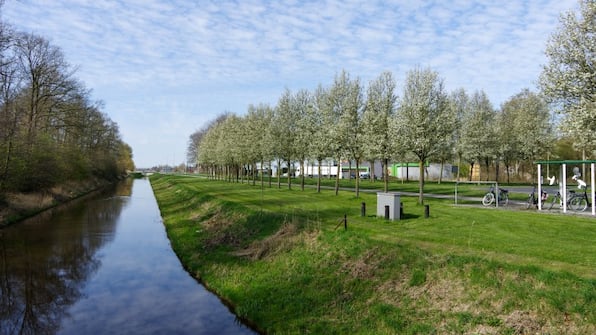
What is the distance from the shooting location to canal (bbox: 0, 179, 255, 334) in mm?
12914

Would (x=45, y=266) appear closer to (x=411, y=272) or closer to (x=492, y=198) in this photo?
(x=411, y=272)

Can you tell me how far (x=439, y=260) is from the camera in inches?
492

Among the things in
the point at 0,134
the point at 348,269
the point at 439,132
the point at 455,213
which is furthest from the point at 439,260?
the point at 0,134

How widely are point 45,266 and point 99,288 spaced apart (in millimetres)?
4585

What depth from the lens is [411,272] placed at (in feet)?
41.2

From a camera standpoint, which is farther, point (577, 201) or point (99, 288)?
point (577, 201)

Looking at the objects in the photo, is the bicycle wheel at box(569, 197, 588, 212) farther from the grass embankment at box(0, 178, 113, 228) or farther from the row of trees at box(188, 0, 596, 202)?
the grass embankment at box(0, 178, 113, 228)

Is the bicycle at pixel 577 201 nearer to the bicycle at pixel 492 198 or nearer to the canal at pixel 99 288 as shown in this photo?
the bicycle at pixel 492 198

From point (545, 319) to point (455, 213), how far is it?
43.3 feet

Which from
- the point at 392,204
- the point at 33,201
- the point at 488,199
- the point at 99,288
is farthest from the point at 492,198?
the point at 33,201

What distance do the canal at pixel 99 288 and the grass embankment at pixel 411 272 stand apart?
124 centimetres

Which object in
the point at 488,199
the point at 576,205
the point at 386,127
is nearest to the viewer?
A: the point at 576,205

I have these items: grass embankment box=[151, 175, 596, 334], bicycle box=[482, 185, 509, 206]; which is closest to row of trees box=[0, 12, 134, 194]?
grass embankment box=[151, 175, 596, 334]

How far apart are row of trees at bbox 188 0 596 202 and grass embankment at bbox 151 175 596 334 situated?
5.96 meters
